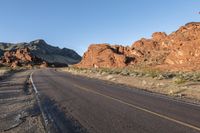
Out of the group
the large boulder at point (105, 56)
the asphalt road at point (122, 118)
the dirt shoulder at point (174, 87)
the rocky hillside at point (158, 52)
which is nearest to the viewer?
the asphalt road at point (122, 118)

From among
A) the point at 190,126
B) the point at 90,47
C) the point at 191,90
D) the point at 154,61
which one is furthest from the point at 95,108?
the point at 90,47

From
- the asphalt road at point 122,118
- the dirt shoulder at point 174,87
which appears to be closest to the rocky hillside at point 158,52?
the dirt shoulder at point 174,87

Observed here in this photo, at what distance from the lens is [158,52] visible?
72375mm

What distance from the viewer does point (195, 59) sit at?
164 feet

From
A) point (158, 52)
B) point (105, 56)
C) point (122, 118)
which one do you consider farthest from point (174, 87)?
point (105, 56)

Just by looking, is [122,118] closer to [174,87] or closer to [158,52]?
[174,87]

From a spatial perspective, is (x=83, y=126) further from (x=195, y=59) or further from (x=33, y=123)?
(x=195, y=59)

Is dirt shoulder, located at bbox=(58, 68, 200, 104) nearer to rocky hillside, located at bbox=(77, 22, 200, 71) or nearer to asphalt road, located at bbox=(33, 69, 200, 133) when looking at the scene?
asphalt road, located at bbox=(33, 69, 200, 133)

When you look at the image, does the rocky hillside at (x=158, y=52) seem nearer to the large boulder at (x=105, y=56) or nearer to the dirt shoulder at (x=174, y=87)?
the large boulder at (x=105, y=56)

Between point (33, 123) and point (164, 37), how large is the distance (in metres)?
68.9

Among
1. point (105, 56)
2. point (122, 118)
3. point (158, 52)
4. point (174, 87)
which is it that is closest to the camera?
point (122, 118)

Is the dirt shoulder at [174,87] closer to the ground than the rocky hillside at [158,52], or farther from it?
closer to the ground

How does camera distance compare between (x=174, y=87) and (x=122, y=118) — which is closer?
(x=122, y=118)

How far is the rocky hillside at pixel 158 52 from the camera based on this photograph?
51.8 meters
